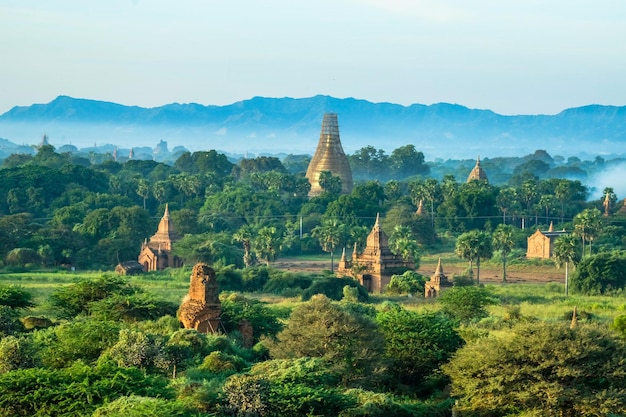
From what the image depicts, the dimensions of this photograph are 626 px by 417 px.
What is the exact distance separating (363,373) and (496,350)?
13.2 ft

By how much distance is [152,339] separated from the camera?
104 ft

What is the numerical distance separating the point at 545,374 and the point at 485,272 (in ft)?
134

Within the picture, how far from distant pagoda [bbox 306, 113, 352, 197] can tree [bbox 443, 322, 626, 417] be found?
7765 centimetres

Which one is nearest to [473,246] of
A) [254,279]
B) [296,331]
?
[254,279]

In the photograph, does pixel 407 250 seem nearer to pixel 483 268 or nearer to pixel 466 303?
pixel 483 268

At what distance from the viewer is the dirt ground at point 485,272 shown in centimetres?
6638

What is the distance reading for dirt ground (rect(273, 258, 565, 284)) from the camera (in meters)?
66.4

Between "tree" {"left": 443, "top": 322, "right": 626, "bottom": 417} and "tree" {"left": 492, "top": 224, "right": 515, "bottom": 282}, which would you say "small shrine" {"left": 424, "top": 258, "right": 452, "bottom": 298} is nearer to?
"tree" {"left": 492, "top": 224, "right": 515, "bottom": 282}

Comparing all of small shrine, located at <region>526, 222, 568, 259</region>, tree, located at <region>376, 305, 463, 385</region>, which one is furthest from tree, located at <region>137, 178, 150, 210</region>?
tree, located at <region>376, 305, 463, 385</region>

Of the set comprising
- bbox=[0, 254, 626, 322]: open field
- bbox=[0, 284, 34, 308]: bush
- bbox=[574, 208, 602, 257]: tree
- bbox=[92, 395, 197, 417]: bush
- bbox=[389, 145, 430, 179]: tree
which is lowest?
bbox=[0, 254, 626, 322]: open field

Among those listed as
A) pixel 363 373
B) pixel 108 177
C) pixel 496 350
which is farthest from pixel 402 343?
pixel 108 177

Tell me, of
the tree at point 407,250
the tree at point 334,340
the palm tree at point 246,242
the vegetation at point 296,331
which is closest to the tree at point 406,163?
the vegetation at point 296,331

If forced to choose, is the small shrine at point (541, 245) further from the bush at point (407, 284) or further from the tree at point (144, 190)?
the tree at point (144, 190)

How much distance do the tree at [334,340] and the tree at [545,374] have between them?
3.23 metres
